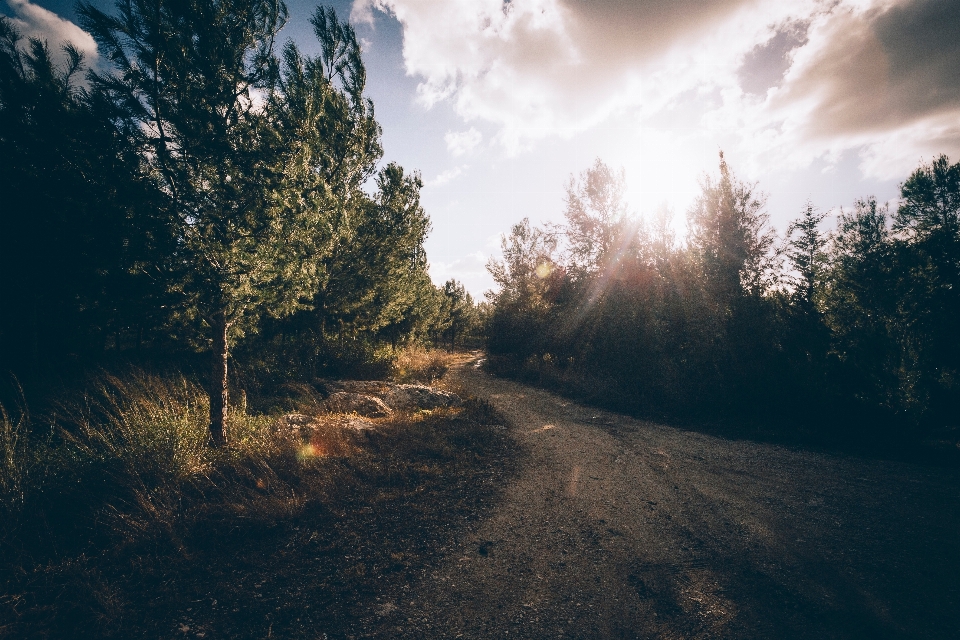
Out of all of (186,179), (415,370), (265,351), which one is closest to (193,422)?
(186,179)

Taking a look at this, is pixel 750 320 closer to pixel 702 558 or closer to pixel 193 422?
pixel 702 558

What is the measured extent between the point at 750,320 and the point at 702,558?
9.63 m

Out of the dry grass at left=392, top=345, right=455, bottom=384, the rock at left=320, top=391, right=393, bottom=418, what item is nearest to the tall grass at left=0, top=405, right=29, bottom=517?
the rock at left=320, top=391, right=393, bottom=418

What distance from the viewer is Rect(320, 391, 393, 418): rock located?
944 cm

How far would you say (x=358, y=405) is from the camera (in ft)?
32.0

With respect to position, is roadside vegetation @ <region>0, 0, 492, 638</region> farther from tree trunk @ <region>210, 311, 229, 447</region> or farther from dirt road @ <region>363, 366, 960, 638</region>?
dirt road @ <region>363, 366, 960, 638</region>

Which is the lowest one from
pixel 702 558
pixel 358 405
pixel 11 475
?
pixel 702 558

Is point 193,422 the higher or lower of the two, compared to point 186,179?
lower

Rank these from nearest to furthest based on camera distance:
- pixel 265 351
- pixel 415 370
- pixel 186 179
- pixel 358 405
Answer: pixel 186 179 → pixel 358 405 → pixel 265 351 → pixel 415 370

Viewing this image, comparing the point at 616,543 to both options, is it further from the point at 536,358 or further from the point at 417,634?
the point at 536,358

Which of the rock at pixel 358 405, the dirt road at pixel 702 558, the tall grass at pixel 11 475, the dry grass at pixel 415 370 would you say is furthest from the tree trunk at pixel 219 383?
the dry grass at pixel 415 370

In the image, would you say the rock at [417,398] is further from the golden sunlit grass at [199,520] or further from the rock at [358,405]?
the golden sunlit grass at [199,520]

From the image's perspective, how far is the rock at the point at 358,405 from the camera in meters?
9.44

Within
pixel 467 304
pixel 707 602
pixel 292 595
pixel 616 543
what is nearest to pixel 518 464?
pixel 616 543
